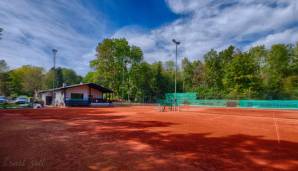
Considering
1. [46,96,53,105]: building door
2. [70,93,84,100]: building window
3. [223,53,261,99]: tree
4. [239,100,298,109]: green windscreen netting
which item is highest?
[223,53,261,99]: tree

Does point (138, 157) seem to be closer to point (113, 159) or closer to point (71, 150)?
point (113, 159)

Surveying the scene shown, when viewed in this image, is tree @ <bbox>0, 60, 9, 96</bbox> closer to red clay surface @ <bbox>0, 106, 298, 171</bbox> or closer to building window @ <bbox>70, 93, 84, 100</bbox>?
building window @ <bbox>70, 93, 84, 100</bbox>

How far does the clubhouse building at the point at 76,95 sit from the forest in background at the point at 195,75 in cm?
1192

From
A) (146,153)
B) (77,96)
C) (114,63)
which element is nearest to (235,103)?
(77,96)

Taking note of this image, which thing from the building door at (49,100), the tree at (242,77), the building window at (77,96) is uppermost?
the tree at (242,77)

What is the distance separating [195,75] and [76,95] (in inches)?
1366

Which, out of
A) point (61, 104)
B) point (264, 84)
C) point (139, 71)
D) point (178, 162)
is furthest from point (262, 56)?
point (178, 162)

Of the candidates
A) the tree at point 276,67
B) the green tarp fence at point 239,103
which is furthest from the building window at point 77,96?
the tree at point 276,67

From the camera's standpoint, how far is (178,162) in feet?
14.2

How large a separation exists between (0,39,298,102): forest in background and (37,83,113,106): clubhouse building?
39.1 ft

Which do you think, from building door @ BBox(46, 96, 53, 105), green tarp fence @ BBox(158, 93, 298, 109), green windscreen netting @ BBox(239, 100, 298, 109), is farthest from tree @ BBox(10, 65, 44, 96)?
green windscreen netting @ BBox(239, 100, 298, 109)

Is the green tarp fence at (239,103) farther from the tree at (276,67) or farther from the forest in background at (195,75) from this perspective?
the tree at (276,67)

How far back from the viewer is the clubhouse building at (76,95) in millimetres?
28844

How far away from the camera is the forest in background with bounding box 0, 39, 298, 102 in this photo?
3753 centimetres
